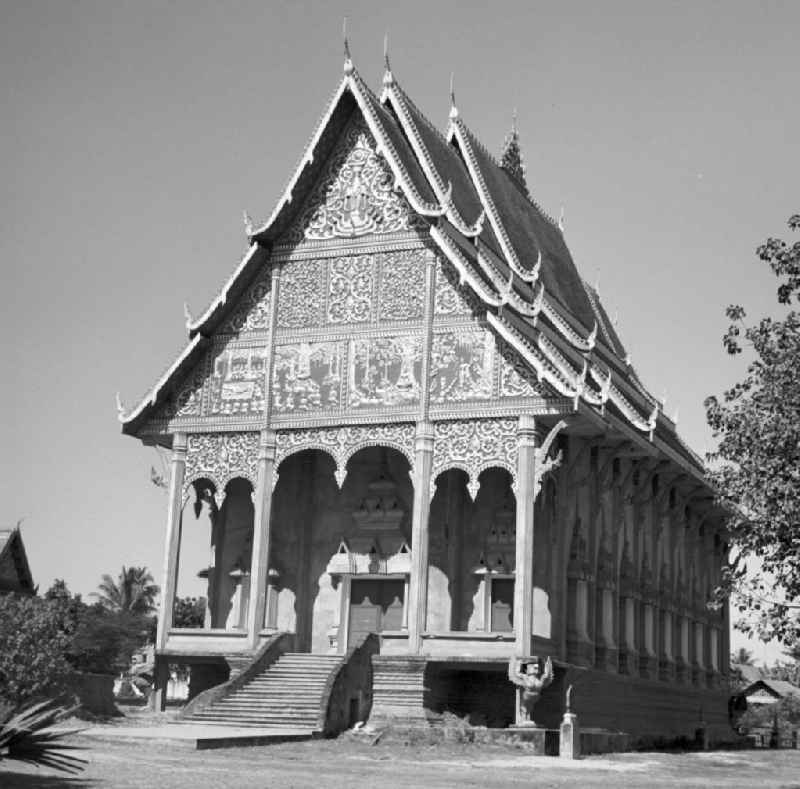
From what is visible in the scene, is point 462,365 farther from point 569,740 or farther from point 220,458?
point 569,740

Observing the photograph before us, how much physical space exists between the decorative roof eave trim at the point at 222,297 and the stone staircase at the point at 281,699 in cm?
761

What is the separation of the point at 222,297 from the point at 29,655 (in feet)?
28.1

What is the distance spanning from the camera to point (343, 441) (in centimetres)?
2864

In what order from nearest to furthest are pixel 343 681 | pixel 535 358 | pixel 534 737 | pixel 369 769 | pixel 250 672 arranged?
pixel 369 769 < pixel 534 737 < pixel 343 681 < pixel 535 358 < pixel 250 672

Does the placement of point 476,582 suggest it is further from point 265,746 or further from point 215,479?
point 265,746

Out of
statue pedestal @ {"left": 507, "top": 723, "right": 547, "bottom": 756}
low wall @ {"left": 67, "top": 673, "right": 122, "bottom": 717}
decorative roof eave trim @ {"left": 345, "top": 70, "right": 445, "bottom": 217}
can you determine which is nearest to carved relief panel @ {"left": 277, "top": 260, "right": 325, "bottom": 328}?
decorative roof eave trim @ {"left": 345, "top": 70, "right": 445, "bottom": 217}

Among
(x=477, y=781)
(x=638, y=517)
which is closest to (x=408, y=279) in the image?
(x=638, y=517)

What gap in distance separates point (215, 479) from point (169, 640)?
140 inches

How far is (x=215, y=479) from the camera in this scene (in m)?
29.5

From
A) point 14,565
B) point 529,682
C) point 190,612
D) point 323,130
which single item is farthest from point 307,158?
point 190,612

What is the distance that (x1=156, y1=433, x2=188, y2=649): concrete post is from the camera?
2938 centimetres

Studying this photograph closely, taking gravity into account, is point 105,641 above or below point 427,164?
below

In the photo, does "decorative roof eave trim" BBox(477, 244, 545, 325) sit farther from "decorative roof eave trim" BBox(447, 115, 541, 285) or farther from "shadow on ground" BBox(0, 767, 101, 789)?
"shadow on ground" BBox(0, 767, 101, 789)

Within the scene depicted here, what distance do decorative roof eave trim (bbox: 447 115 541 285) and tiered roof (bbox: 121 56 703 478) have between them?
29 mm
